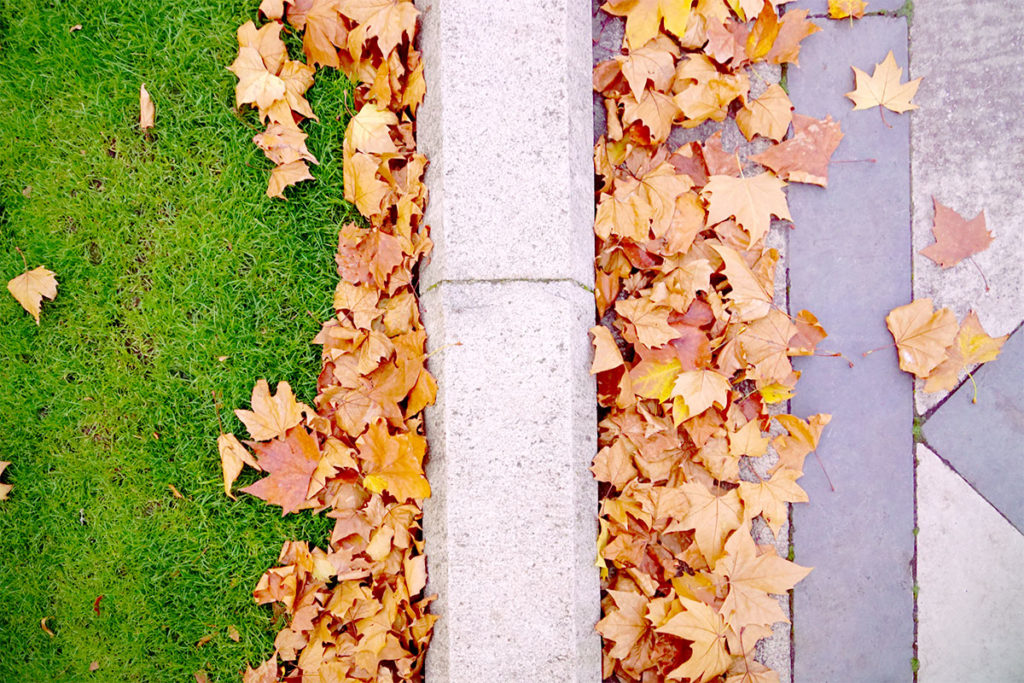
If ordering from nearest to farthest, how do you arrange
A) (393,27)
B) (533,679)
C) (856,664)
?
(533,679), (393,27), (856,664)

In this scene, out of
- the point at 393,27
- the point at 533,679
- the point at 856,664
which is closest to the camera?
the point at 533,679

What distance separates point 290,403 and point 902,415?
2202mm

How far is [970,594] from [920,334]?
0.97 metres

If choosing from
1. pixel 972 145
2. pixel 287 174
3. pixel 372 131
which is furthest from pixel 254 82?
pixel 972 145

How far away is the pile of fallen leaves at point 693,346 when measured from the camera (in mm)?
2244

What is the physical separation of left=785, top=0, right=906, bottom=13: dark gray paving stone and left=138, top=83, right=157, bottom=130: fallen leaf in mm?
2358

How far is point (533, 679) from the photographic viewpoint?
6.95 feet

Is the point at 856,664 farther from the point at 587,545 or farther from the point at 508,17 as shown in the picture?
the point at 508,17

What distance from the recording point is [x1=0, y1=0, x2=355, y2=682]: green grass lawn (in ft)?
7.85

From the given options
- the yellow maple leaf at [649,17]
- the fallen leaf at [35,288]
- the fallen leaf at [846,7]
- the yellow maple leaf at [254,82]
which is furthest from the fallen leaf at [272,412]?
the fallen leaf at [846,7]

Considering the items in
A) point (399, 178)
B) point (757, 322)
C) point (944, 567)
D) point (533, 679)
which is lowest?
point (533, 679)

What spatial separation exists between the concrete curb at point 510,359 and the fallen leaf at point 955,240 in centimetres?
135

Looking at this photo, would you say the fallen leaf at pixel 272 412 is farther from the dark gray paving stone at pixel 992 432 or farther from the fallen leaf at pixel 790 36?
the dark gray paving stone at pixel 992 432

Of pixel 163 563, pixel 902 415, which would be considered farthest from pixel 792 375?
pixel 163 563
